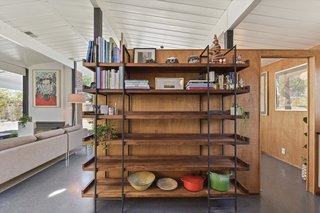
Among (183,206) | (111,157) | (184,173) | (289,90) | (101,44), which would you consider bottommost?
(183,206)

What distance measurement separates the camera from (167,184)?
89.5 inches

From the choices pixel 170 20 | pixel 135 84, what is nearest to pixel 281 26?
pixel 170 20

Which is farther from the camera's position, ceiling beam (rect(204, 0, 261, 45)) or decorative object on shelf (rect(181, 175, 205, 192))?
decorative object on shelf (rect(181, 175, 205, 192))

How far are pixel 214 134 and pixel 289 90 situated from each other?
2668 millimetres

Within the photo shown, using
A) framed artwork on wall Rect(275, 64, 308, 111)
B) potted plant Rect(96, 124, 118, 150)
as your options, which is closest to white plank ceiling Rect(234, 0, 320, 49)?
framed artwork on wall Rect(275, 64, 308, 111)

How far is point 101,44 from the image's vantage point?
210cm

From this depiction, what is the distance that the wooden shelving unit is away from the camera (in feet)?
6.80

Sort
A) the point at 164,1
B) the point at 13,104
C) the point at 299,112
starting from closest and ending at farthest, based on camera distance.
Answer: the point at 164,1, the point at 299,112, the point at 13,104

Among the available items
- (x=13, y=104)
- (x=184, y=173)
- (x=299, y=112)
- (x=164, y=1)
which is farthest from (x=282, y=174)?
(x=13, y=104)

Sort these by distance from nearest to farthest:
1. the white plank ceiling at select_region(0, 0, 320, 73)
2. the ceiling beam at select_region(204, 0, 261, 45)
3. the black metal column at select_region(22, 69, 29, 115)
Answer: the ceiling beam at select_region(204, 0, 261, 45)
the white plank ceiling at select_region(0, 0, 320, 73)
the black metal column at select_region(22, 69, 29, 115)

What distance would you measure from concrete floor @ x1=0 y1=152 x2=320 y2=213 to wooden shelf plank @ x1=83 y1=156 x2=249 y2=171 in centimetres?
56

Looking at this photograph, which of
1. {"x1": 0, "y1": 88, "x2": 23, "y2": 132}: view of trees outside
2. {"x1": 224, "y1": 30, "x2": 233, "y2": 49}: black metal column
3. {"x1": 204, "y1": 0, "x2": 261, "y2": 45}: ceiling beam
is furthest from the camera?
{"x1": 0, "y1": 88, "x2": 23, "y2": 132}: view of trees outside

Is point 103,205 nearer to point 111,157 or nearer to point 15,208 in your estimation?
point 111,157

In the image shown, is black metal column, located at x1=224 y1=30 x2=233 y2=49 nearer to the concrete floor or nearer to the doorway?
the doorway
